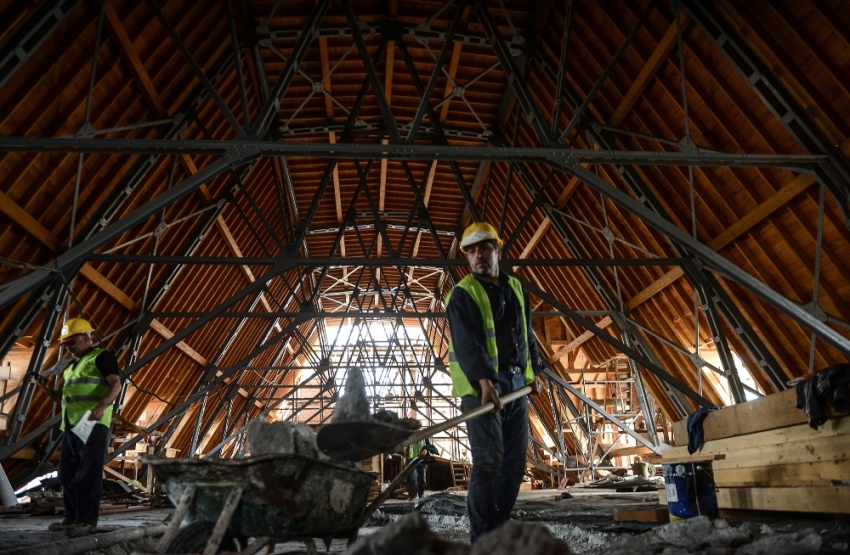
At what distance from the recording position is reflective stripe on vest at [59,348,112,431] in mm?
5641

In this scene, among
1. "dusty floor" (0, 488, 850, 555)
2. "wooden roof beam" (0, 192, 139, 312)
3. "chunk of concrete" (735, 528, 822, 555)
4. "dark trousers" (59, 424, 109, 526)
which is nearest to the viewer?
"chunk of concrete" (735, 528, 822, 555)

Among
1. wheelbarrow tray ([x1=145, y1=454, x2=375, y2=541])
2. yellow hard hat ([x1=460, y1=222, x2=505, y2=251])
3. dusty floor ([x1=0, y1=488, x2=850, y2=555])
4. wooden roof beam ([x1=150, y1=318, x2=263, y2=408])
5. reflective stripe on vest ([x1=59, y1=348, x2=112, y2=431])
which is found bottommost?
dusty floor ([x1=0, y1=488, x2=850, y2=555])

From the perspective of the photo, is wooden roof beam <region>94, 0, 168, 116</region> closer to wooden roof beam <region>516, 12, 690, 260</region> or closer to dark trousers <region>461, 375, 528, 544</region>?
dark trousers <region>461, 375, 528, 544</region>

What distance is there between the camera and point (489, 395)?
11.9 feet

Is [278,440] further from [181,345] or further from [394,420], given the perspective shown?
[181,345]

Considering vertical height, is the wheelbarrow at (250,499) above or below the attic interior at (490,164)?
below

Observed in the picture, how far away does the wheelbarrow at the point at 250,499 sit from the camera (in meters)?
3.08

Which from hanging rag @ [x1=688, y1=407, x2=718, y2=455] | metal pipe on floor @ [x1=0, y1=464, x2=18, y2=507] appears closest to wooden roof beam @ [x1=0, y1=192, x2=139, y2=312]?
metal pipe on floor @ [x1=0, y1=464, x2=18, y2=507]

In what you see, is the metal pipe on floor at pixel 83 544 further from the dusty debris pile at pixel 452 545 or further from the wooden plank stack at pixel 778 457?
the wooden plank stack at pixel 778 457

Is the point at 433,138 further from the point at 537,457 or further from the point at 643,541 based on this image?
the point at 537,457

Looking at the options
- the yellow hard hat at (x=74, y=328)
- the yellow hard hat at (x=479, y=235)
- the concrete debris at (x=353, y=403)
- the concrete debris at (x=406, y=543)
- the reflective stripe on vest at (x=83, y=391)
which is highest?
the yellow hard hat at (x=479, y=235)

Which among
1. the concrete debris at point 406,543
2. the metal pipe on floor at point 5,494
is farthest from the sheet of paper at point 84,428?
the metal pipe on floor at point 5,494

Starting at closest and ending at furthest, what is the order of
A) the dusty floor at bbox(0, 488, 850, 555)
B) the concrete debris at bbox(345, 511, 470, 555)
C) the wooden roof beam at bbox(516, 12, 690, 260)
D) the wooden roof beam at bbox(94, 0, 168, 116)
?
the concrete debris at bbox(345, 511, 470, 555) → the dusty floor at bbox(0, 488, 850, 555) → the wooden roof beam at bbox(94, 0, 168, 116) → the wooden roof beam at bbox(516, 12, 690, 260)

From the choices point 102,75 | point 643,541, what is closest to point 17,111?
point 102,75
